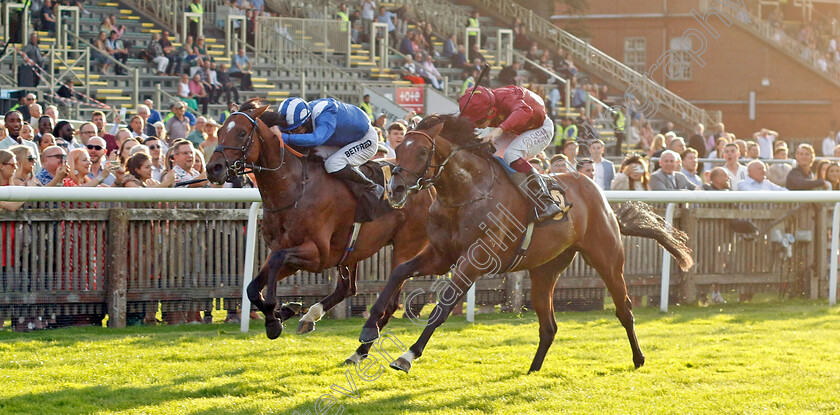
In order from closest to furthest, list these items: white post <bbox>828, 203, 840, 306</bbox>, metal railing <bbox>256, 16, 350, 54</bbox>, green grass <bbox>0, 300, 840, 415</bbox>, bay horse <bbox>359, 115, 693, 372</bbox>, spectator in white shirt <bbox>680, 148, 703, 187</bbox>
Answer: green grass <bbox>0, 300, 840, 415</bbox> < bay horse <bbox>359, 115, 693, 372</bbox> < white post <bbox>828, 203, 840, 306</bbox> < spectator in white shirt <bbox>680, 148, 703, 187</bbox> < metal railing <bbox>256, 16, 350, 54</bbox>

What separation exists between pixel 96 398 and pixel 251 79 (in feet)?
42.2

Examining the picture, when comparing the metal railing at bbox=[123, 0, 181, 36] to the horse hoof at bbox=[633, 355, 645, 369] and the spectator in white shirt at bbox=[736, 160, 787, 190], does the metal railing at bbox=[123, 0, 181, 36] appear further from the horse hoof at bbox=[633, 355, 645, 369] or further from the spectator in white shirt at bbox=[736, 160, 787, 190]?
the horse hoof at bbox=[633, 355, 645, 369]

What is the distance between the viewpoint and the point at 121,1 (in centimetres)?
1923

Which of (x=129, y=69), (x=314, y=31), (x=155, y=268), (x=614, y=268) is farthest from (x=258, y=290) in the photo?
(x=314, y=31)

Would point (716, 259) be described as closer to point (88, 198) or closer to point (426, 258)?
point (426, 258)

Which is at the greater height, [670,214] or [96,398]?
[670,214]

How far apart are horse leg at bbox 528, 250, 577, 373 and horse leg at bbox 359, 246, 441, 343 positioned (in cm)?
83

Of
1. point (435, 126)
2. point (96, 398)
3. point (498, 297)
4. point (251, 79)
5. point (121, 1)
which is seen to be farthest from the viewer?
point (121, 1)

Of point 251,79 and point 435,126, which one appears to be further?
point 251,79

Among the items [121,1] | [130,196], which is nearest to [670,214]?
[130,196]

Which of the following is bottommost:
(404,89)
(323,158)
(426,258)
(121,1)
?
(426,258)

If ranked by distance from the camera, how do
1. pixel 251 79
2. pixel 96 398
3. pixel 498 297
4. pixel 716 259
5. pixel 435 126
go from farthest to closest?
1. pixel 251 79
2. pixel 716 259
3. pixel 498 297
4. pixel 435 126
5. pixel 96 398

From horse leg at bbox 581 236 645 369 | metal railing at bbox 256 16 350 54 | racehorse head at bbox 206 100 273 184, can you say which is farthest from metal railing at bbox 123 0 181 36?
horse leg at bbox 581 236 645 369

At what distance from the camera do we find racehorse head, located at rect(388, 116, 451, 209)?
532cm
